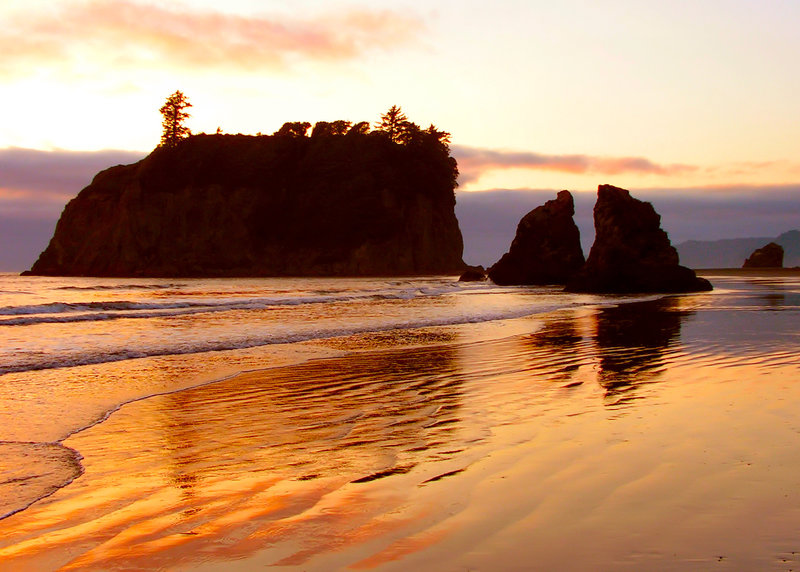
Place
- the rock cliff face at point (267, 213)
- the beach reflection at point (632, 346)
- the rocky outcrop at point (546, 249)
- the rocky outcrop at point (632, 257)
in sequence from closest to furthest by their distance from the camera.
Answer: the beach reflection at point (632, 346)
the rocky outcrop at point (632, 257)
the rocky outcrop at point (546, 249)
the rock cliff face at point (267, 213)

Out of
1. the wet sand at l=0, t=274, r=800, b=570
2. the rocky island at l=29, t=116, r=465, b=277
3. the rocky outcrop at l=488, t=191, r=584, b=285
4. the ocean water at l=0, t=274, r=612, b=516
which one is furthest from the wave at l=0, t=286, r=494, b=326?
the rocky island at l=29, t=116, r=465, b=277

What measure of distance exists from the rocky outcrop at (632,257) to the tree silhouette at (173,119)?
78.9 m

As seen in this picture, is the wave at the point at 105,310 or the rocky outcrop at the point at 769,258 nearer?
the wave at the point at 105,310

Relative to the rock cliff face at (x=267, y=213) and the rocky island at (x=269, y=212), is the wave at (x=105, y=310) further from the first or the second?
the rock cliff face at (x=267, y=213)

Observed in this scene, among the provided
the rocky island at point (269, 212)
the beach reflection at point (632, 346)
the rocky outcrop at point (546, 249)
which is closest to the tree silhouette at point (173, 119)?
the rocky island at point (269, 212)

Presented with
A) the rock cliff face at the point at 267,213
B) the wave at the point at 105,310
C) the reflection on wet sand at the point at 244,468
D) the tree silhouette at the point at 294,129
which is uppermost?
the tree silhouette at the point at 294,129

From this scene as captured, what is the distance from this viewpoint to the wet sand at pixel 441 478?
10.7 feet

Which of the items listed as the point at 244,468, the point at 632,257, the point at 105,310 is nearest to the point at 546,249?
the point at 632,257

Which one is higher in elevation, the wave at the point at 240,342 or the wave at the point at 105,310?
the wave at the point at 105,310

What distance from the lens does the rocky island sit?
8962cm

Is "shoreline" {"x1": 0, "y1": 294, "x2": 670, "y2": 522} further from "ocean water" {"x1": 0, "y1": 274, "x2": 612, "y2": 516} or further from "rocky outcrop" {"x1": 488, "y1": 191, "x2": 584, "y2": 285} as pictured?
"rocky outcrop" {"x1": 488, "y1": 191, "x2": 584, "y2": 285}

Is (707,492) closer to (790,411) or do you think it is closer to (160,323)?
(790,411)

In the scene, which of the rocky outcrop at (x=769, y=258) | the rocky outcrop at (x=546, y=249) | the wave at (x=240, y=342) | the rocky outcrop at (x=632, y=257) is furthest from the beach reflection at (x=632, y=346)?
the rocky outcrop at (x=769, y=258)

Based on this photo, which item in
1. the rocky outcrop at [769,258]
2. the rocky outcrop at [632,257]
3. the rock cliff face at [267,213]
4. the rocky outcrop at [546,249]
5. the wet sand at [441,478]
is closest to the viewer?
→ the wet sand at [441,478]
